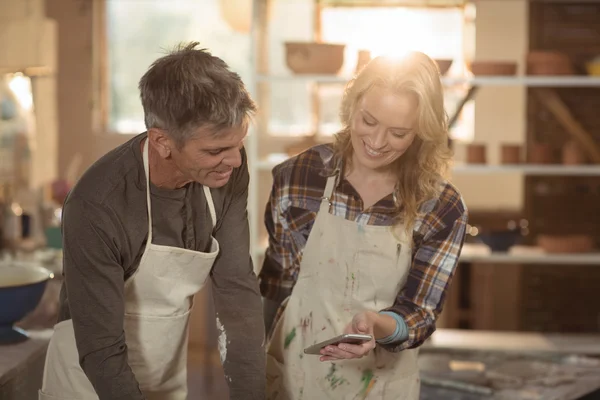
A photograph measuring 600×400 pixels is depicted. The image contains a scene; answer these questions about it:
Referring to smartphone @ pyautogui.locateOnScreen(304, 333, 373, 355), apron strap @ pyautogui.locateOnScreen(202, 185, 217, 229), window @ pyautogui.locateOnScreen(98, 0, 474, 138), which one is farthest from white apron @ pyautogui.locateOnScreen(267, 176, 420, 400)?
window @ pyautogui.locateOnScreen(98, 0, 474, 138)

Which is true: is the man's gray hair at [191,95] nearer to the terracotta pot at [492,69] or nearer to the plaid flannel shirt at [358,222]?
the plaid flannel shirt at [358,222]

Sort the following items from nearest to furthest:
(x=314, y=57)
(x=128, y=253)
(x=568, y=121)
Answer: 1. (x=128, y=253)
2. (x=314, y=57)
3. (x=568, y=121)

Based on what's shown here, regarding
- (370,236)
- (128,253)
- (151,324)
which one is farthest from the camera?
(370,236)

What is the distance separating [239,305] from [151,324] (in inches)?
7.8

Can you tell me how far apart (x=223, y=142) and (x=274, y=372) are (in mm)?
779

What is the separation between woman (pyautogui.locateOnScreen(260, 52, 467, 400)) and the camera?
70.8 inches

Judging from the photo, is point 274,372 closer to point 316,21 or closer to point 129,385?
point 129,385

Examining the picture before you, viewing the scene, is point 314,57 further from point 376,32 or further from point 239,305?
point 239,305

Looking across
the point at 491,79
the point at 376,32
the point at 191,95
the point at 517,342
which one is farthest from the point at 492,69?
the point at 191,95

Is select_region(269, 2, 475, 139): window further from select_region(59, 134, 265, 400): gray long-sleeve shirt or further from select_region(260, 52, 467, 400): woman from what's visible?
select_region(59, 134, 265, 400): gray long-sleeve shirt

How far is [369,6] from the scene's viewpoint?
5.71 m

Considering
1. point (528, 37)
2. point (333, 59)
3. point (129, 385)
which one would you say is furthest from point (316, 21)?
point (129, 385)

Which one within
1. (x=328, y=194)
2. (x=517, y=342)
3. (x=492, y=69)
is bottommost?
(x=517, y=342)

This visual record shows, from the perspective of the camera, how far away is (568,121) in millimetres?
5023
